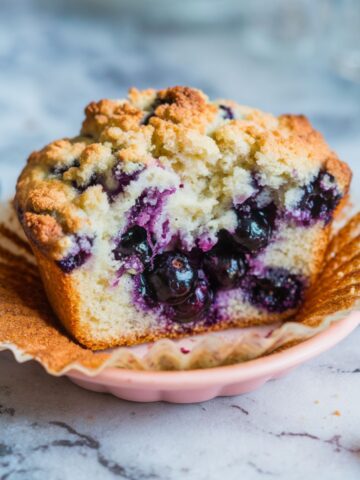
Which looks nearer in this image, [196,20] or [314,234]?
[314,234]

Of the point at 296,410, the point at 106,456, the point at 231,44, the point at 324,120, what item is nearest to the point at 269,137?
the point at 296,410

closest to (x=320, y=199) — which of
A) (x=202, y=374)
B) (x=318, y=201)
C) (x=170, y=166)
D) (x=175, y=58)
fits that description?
(x=318, y=201)

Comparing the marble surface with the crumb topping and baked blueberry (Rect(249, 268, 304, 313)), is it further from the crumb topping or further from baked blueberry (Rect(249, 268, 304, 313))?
the crumb topping

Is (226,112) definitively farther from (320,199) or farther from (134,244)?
(134,244)

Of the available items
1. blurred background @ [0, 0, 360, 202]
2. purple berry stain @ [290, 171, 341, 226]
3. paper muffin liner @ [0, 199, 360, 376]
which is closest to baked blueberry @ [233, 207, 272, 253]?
purple berry stain @ [290, 171, 341, 226]

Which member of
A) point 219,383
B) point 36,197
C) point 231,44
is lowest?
point 219,383

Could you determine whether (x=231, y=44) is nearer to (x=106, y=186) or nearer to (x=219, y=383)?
(x=106, y=186)

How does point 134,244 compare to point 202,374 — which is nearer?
point 202,374
